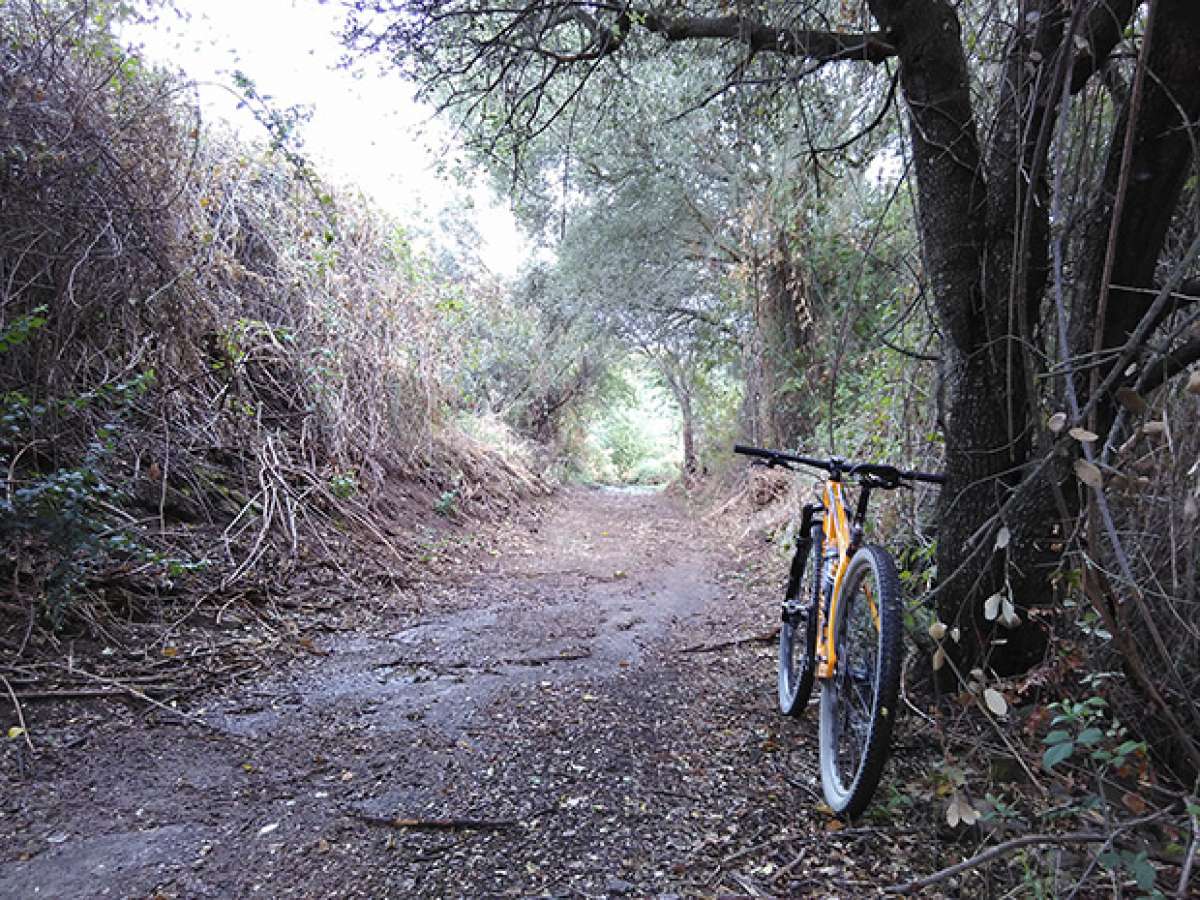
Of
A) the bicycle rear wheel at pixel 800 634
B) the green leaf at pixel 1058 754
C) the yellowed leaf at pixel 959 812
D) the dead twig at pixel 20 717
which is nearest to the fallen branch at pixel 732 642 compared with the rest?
the bicycle rear wheel at pixel 800 634

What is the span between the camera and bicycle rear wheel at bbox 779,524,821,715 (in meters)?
2.42

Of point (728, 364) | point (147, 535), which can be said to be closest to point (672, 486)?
point (728, 364)

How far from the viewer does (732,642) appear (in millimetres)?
3600

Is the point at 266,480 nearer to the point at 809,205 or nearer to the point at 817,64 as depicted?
the point at 817,64

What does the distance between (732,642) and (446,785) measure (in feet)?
6.56

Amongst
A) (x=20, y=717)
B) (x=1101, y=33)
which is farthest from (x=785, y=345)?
(x=20, y=717)

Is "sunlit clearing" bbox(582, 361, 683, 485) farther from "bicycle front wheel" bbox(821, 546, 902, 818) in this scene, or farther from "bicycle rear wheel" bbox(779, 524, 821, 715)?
"bicycle front wheel" bbox(821, 546, 902, 818)

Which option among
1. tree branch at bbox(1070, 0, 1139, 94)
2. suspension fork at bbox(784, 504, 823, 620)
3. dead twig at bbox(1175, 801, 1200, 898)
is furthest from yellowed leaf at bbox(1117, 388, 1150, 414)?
suspension fork at bbox(784, 504, 823, 620)

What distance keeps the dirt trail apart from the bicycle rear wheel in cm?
11

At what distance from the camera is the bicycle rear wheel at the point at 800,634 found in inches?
95.3

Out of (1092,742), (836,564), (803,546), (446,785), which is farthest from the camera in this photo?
(803,546)

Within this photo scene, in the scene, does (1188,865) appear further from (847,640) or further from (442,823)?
(442,823)

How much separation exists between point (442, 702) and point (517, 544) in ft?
12.9

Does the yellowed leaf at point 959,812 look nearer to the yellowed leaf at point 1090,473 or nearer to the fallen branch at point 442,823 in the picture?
the yellowed leaf at point 1090,473
